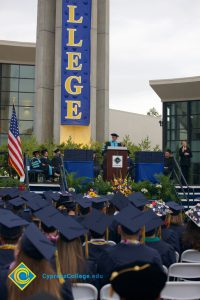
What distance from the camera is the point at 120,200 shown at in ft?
25.8

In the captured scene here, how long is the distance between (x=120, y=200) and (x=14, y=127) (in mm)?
6497

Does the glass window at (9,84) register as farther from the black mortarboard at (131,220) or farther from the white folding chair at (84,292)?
the white folding chair at (84,292)

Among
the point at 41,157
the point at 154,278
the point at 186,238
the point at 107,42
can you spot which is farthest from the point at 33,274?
the point at 107,42

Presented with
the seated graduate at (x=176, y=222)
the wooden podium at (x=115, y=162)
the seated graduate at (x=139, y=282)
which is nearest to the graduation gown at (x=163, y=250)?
the seated graduate at (x=176, y=222)

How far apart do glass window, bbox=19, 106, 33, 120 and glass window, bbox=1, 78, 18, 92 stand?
4.35ft

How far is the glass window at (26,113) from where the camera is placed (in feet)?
92.1

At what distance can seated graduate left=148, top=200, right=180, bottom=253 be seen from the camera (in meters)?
5.94

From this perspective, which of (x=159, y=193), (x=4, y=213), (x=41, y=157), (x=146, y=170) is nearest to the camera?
(x=4, y=213)

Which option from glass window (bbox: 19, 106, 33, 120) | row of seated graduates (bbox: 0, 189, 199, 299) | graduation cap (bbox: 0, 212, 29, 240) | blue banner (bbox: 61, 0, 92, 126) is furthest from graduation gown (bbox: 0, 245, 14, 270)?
glass window (bbox: 19, 106, 33, 120)

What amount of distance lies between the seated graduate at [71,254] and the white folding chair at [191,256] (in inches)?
67.0

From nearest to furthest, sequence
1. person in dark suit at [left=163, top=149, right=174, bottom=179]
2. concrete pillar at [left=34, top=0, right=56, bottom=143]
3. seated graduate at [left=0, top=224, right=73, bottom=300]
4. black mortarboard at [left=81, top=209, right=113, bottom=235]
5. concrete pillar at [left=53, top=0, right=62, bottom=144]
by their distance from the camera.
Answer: seated graduate at [left=0, top=224, right=73, bottom=300], black mortarboard at [left=81, top=209, right=113, bottom=235], person in dark suit at [left=163, top=149, right=174, bottom=179], concrete pillar at [left=53, top=0, right=62, bottom=144], concrete pillar at [left=34, top=0, right=56, bottom=143]

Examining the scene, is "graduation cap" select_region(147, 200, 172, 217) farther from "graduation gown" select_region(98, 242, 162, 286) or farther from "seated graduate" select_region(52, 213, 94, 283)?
"seated graduate" select_region(52, 213, 94, 283)

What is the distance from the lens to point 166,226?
21.7 feet

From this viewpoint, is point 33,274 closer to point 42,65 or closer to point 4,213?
point 4,213
